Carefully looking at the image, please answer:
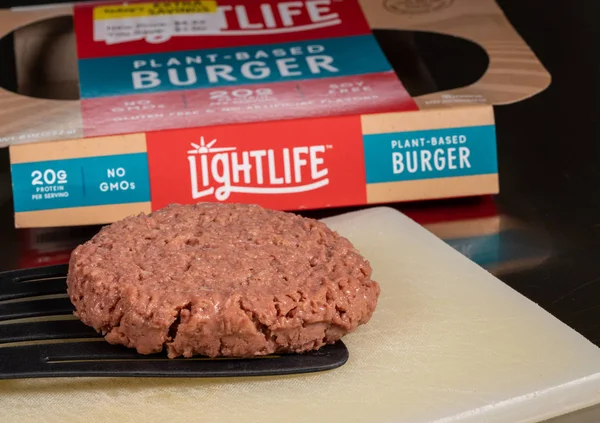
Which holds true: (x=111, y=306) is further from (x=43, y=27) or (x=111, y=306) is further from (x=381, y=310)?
(x=43, y=27)

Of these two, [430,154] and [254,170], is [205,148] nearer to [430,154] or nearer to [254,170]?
[254,170]

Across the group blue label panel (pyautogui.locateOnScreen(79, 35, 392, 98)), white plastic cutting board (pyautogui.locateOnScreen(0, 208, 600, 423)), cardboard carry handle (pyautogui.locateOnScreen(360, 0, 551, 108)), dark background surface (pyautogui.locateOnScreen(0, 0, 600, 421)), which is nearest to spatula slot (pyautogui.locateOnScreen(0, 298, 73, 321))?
white plastic cutting board (pyautogui.locateOnScreen(0, 208, 600, 423))

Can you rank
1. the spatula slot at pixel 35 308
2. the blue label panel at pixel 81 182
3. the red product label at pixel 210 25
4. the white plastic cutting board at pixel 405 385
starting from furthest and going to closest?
the red product label at pixel 210 25, the blue label panel at pixel 81 182, the spatula slot at pixel 35 308, the white plastic cutting board at pixel 405 385

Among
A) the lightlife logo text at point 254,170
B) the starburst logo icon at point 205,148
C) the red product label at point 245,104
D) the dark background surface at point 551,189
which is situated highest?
the red product label at point 245,104

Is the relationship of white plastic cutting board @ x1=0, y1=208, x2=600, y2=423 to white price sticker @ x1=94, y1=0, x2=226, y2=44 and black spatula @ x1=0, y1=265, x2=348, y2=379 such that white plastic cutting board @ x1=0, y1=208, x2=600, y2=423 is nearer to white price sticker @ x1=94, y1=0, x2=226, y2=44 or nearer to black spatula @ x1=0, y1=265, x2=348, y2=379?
black spatula @ x1=0, y1=265, x2=348, y2=379

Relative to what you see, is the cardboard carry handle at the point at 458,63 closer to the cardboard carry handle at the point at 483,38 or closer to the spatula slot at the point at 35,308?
the cardboard carry handle at the point at 483,38

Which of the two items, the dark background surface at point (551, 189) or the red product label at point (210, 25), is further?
the red product label at point (210, 25)

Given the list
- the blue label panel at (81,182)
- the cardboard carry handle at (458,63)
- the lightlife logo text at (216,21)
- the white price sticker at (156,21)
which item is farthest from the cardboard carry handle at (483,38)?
the blue label panel at (81,182)
